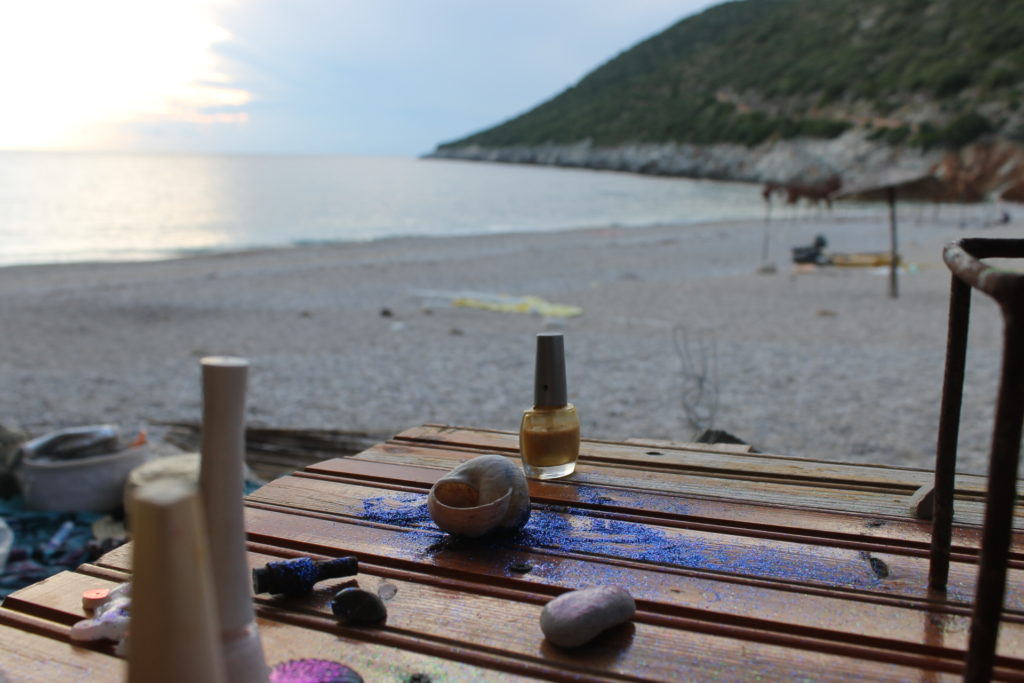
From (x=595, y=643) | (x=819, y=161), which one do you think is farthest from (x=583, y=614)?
(x=819, y=161)

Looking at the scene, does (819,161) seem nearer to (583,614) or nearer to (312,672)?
(583,614)

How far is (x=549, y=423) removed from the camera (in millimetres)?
1866

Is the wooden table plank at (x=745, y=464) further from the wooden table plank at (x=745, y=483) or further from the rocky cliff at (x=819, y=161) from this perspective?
the rocky cliff at (x=819, y=161)

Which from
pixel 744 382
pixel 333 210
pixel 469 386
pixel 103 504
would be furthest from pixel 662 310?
pixel 333 210

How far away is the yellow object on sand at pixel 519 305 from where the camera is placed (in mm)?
10656

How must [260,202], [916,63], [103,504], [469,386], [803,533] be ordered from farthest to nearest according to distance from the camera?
[916,63], [260,202], [469,386], [103,504], [803,533]

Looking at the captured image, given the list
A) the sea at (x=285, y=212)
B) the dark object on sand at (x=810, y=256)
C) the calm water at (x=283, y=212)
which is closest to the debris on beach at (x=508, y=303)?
the dark object on sand at (x=810, y=256)

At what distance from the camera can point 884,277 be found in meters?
14.3

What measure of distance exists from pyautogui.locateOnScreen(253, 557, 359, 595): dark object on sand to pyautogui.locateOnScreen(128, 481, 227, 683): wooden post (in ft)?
1.96

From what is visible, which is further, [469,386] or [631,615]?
[469,386]

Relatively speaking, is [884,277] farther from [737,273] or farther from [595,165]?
[595,165]

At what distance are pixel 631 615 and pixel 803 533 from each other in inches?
20.9

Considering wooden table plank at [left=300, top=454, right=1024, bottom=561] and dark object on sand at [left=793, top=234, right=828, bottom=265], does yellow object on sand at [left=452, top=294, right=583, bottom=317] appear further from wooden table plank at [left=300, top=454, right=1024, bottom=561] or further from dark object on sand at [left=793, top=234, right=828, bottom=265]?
wooden table plank at [left=300, top=454, right=1024, bottom=561]

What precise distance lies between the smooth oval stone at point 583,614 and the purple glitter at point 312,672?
0.95ft
